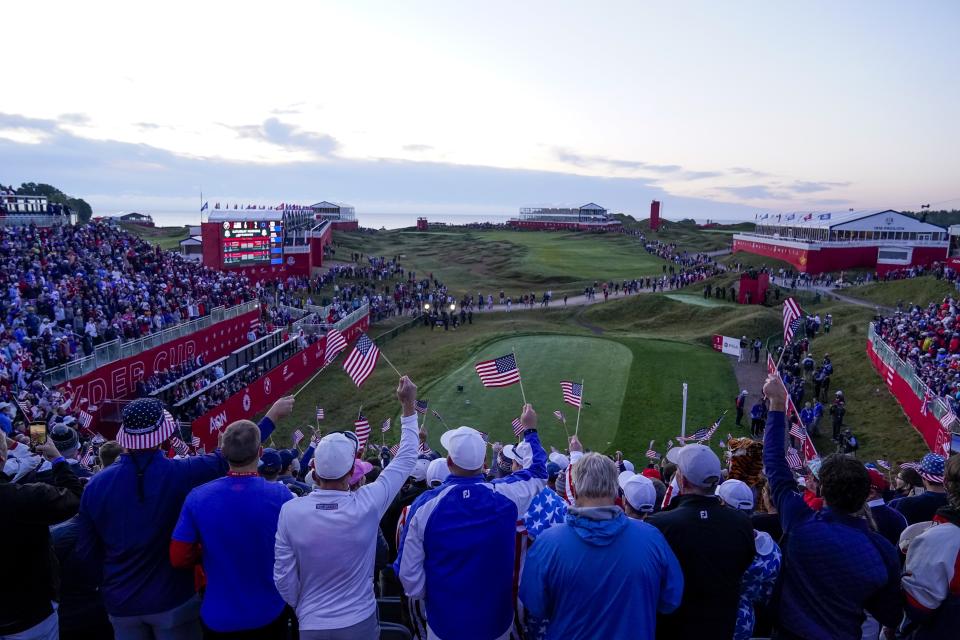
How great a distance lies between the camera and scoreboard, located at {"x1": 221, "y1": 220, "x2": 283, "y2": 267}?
46.5m

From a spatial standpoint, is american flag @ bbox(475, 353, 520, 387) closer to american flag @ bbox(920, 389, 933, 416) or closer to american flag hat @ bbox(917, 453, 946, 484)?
american flag hat @ bbox(917, 453, 946, 484)

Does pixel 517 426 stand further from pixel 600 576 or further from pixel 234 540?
pixel 600 576

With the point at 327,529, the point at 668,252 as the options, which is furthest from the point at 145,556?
the point at 668,252

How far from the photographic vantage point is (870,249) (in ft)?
200

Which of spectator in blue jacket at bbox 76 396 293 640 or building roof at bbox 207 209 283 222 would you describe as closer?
spectator in blue jacket at bbox 76 396 293 640

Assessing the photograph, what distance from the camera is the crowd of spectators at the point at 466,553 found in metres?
3.88

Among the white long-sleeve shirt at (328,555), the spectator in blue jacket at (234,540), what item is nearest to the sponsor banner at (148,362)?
the spectator in blue jacket at (234,540)

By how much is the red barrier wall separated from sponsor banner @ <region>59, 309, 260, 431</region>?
25.4 meters

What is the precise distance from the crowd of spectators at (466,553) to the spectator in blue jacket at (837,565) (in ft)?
0.04

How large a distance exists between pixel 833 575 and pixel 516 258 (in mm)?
74102

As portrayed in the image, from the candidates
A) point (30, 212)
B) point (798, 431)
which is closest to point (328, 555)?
point (798, 431)

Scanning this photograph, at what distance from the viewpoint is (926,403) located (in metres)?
19.6

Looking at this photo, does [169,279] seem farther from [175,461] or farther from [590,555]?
[590,555]

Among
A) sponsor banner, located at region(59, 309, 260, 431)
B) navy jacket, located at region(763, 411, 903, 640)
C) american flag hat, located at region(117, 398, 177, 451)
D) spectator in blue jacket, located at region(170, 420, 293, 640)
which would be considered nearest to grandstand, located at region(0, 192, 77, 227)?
sponsor banner, located at region(59, 309, 260, 431)
